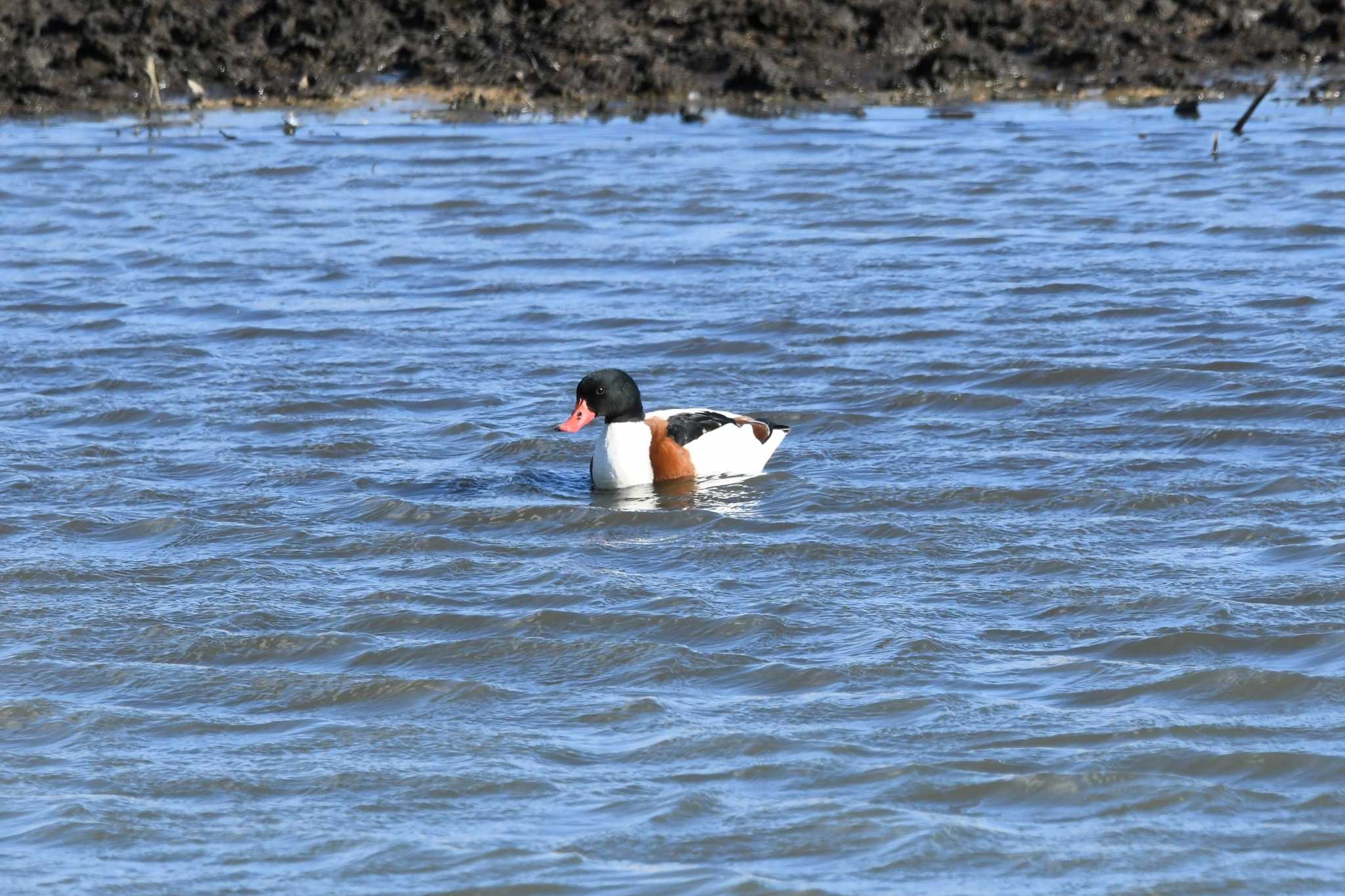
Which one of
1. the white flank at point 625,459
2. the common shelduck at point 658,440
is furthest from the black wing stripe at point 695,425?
the white flank at point 625,459

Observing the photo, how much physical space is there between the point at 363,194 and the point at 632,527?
7979mm

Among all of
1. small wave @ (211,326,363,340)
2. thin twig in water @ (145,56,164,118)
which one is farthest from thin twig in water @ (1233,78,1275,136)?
thin twig in water @ (145,56,164,118)

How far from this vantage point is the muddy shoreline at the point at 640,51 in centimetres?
1911

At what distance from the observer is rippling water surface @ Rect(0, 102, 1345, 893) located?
19.5 ft

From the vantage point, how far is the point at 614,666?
7.23 metres

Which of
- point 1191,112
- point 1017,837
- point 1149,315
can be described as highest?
point 1191,112

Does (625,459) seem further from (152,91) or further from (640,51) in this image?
(152,91)

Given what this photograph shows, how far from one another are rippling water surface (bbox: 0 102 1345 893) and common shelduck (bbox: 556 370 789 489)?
16 centimetres

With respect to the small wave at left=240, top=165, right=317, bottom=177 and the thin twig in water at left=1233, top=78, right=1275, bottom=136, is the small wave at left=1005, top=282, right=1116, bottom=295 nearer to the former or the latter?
the thin twig in water at left=1233, top=78, right=1275, bottom=136

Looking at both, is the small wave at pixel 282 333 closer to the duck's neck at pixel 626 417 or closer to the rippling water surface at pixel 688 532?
the rippling water surface at pixel 688 532

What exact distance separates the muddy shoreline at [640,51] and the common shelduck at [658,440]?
9377 millimetres

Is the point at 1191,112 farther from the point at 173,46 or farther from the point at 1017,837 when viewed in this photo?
the point at 1017,837

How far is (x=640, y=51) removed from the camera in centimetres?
1958

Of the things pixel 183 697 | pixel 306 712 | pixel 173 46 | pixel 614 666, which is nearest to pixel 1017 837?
pixel 614 666
